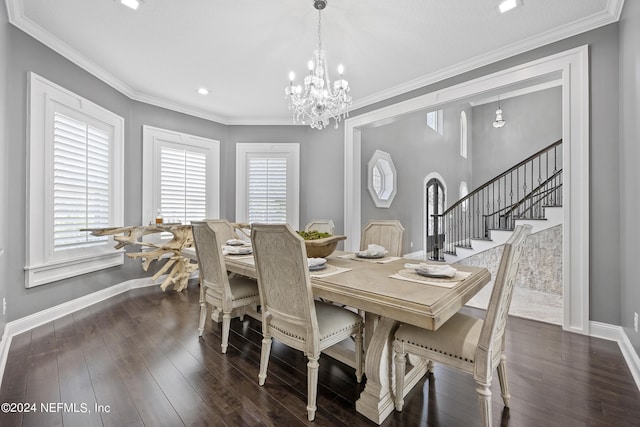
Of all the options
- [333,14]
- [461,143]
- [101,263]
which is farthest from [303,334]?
[461,143]

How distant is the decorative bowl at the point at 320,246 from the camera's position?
2129 mm

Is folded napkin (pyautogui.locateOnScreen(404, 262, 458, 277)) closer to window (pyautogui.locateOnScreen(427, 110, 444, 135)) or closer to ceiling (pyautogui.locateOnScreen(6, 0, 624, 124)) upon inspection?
ceiling (pyautogui.locateOnScreen(6, 0, 624, 124))

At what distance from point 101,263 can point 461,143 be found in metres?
9.13

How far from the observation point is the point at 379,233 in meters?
3.02

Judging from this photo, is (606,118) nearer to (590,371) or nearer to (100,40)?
(590,371)

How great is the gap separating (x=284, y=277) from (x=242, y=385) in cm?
84

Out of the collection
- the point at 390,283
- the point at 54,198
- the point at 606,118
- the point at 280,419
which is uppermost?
the point at 606,118

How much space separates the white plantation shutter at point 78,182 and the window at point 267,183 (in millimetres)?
2040

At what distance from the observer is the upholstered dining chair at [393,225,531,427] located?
1.27 metres

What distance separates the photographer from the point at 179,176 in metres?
4.60

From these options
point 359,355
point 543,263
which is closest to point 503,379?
point 359,355

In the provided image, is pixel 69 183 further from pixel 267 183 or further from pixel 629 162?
pixel 629 162

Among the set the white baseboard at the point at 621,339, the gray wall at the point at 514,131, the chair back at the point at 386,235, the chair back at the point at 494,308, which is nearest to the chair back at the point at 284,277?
the chair back at the point at 494,308

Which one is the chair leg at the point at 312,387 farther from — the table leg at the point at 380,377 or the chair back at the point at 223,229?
the chair back at the point at 223,229
